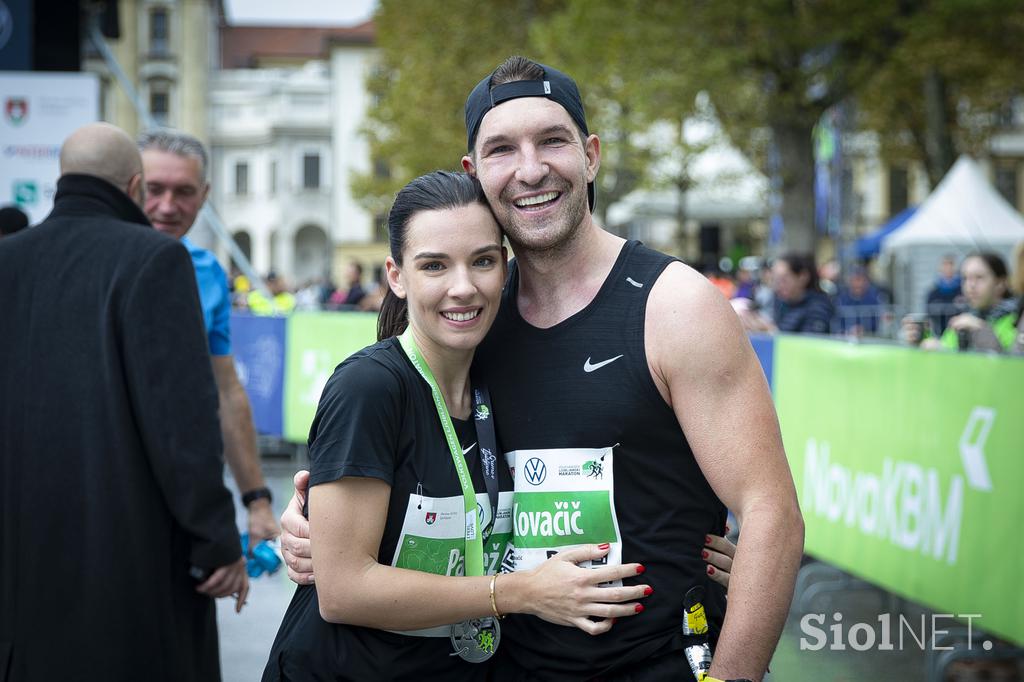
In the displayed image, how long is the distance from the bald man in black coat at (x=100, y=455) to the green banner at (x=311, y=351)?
28.4 feet

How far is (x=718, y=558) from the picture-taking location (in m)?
2.83

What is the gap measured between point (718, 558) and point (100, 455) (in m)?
1.64

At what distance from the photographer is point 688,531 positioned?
110 inches

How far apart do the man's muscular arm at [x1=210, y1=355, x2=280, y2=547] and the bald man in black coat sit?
129 centimetres

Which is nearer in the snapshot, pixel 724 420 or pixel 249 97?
pixel 724 420

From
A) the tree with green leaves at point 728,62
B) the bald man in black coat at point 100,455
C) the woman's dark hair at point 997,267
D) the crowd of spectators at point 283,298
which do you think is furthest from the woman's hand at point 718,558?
the tree with green leaves at point 728,62

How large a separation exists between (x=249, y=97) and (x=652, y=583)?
7373 centimetres

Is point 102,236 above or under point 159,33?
under

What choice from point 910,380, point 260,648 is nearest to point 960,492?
point 910,380

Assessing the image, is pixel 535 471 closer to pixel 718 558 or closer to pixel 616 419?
pixel 616 419

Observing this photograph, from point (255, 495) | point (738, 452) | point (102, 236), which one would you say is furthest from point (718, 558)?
point (255, 495)

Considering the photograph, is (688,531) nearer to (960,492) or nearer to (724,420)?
(724,420)

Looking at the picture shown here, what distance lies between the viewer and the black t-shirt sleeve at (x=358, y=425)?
8.50 feet

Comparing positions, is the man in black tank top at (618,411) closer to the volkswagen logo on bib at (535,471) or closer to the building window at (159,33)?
the volkswagen logo on bib at (535,471)
